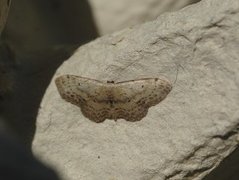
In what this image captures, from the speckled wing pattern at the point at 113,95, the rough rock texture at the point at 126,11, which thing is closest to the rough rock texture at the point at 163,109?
the speckled wing pattern at the point at 113,95

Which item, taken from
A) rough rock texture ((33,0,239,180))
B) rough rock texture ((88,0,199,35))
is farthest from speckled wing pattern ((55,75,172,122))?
rough rock texture ((88,0,199,35))

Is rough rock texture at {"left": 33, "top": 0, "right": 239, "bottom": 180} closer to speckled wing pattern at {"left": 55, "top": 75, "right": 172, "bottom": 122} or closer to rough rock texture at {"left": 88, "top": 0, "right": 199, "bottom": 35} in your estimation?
speckled wing pattern at {"left": 55, "top": 75, "right": 172, "bottom": 122}

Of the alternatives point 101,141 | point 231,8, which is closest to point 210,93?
point 231,8

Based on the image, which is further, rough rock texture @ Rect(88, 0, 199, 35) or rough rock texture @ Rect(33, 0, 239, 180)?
rough rock texture @ Rect(88, 0, 199, 35)

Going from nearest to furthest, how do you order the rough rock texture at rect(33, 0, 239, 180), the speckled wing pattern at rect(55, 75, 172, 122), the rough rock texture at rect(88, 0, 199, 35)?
the rough rock texture at rect(33, 0, 239, 180), the speckled wing pattern at rect(55, 75, 172, 122), the rough rock texture at rect(88, 0, 199, 35)

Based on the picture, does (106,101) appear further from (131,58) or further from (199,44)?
(199,44)
